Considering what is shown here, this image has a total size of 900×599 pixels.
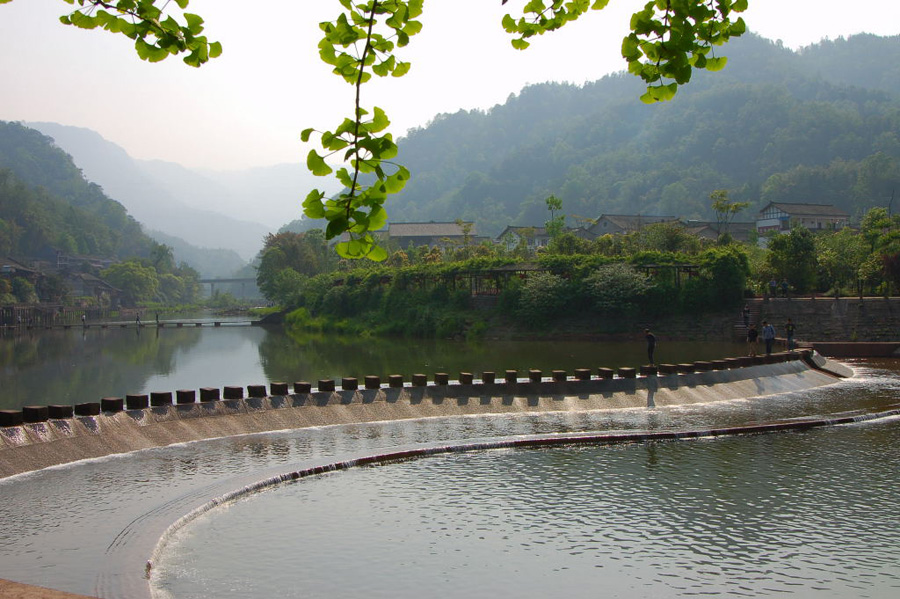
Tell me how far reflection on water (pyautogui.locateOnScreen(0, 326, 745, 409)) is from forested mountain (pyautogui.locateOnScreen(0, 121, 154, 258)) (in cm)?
7703

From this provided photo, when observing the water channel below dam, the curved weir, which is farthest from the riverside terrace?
the curved weir

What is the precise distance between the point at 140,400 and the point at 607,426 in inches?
441

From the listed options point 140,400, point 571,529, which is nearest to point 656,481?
point 571,529

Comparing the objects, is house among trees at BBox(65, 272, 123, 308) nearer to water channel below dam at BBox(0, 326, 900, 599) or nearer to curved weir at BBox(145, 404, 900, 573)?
water channel below dam at BBox(0, 326, 900, 599)

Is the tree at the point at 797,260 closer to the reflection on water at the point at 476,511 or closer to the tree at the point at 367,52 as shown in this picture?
the reflection on water at the point at 476,511

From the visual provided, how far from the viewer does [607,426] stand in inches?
813

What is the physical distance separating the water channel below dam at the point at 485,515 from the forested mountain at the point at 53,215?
124388mm

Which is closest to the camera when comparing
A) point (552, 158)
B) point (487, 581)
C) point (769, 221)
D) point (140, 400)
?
→ point (487, 581)

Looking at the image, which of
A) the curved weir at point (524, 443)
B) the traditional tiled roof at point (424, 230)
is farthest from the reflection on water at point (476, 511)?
the traditional tiled roof at point (424, 230)

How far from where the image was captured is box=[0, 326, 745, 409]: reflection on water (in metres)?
34.9

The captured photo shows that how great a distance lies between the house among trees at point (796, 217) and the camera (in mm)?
99525

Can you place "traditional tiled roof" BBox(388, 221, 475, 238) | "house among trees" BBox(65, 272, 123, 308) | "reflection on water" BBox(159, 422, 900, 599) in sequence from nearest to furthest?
"reflection on water" BBox(159, 422, 900, 599) → "house among trees" BBox(65, 272, 123, 308) → "traditional tiled roof" BBox(388, 221, 475, 238)

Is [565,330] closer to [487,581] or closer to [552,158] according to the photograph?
[487,581]

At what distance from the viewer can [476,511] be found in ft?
43.5
